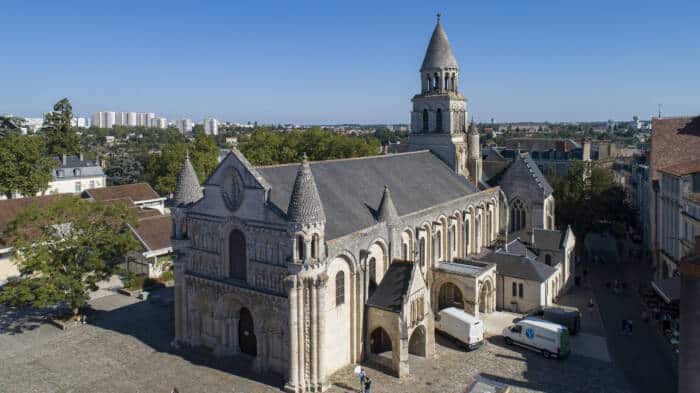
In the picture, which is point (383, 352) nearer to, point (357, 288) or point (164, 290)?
point (357, 288)

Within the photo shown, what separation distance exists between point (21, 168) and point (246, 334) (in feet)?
176

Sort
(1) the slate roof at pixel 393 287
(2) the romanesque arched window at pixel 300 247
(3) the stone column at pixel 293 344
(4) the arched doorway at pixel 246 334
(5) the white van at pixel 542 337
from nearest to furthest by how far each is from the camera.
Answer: (2) the romanesque arched window at pixel 300 247
(3) the stone column at pixel 293 344
(1) the slate roof at pixel 393 287
(5) the white van at pixel 542 337
(4) the arched doorway at pixel 246 334

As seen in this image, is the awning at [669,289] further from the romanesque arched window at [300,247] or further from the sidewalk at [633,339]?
the romanesque arched window at [300,247]

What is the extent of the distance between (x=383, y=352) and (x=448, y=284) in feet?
30.3

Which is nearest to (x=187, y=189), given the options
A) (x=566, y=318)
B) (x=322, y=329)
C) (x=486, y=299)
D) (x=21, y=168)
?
(x=322, y=329)

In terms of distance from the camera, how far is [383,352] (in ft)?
105

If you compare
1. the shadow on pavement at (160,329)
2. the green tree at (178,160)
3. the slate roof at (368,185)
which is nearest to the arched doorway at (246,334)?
the shadow on pavement at (160,329)

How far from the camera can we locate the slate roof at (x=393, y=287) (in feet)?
97.3

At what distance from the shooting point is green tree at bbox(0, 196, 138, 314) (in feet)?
115

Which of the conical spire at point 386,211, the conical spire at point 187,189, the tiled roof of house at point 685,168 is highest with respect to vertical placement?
the tiled roof of house at point 685,168

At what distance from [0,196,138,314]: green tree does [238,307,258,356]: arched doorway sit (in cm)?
1273

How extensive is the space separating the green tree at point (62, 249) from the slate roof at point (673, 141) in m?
45.7

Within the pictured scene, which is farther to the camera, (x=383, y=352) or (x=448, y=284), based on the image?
(x=448, y=284)

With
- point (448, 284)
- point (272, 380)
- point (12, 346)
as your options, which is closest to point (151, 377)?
point (272, 380)
